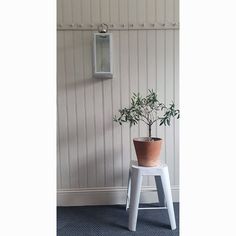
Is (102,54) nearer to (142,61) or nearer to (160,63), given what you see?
(142,61)

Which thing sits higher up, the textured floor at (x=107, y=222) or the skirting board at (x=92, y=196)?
the skirting board at (x=92, y=196)

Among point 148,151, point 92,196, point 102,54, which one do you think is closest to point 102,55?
point 102,54

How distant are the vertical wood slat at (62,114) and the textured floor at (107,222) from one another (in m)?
0.30

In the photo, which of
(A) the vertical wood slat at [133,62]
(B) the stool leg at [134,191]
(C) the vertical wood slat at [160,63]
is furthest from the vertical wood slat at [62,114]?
(C) the vertical wood slat at [160,63]

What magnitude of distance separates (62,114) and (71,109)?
95 mm

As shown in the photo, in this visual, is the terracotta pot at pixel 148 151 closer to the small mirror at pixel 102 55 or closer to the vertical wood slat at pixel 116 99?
the vertical wood slat at pixel 116 99

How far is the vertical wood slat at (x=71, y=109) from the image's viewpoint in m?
2.16

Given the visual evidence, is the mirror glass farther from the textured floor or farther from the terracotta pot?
the textured floor

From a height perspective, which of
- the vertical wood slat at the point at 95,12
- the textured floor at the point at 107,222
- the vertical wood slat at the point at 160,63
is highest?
the vertical wood slat at the point at 95,12

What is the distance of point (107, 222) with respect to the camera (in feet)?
6.34

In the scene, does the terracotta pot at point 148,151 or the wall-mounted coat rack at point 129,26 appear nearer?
the terracotta pot at point 148,151

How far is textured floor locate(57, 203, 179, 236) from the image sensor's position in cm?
179
